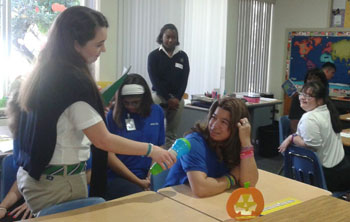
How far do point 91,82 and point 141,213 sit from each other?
1.81 ft

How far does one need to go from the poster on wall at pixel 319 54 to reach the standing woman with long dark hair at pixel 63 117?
17.0 feet

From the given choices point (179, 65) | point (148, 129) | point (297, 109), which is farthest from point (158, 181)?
point (179, 65)

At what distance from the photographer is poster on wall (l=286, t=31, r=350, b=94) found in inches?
230

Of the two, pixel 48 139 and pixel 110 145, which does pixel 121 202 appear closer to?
pixel 110 145

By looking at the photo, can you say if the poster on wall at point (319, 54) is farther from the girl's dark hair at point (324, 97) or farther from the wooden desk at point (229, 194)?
the wooden desk at point (229, 194)

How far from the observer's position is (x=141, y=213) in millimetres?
1478

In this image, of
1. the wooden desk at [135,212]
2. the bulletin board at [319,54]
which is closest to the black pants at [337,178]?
the wooden desk at [135,212]

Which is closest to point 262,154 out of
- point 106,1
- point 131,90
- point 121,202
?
point 106,1

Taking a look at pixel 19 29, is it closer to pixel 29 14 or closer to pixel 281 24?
pixel 29 14

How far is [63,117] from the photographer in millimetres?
1400

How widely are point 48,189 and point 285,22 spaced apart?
19.8 feet

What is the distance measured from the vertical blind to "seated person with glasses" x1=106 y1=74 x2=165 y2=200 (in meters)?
3.94

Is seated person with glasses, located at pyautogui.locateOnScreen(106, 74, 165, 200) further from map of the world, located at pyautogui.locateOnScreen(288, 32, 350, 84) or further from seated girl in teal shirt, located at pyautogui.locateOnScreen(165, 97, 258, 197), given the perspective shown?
map of the world, located at pyautogui.locateOnScreen(288, 32, 350, 84)

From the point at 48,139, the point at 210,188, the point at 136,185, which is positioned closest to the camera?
the point at 48,139
